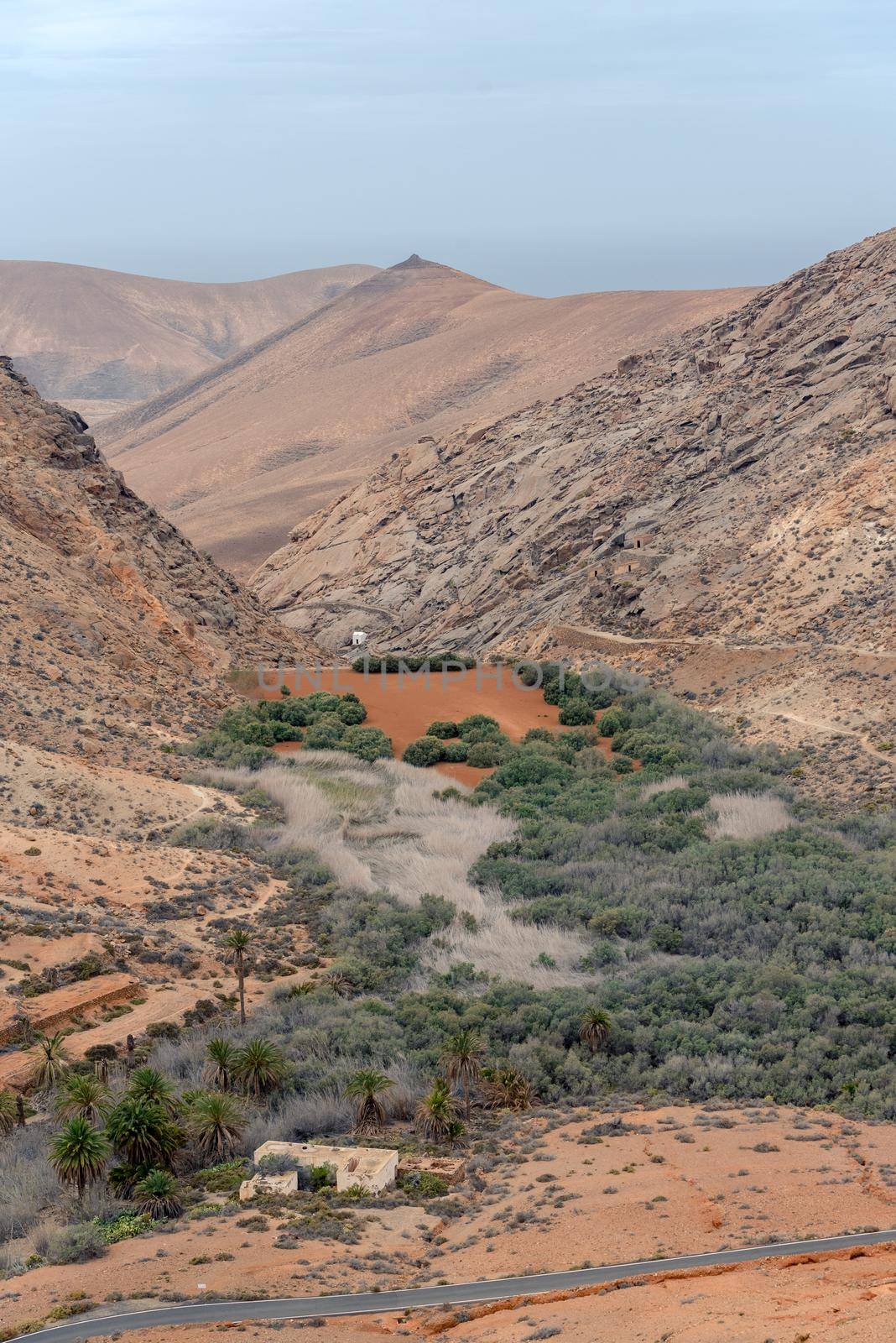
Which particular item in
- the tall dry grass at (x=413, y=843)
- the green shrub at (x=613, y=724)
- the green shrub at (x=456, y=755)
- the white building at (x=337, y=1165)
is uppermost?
the green shrub at (x=613, y=724)

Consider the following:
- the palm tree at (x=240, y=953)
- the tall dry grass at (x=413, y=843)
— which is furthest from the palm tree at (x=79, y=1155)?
the tall dry grass at (x=413, y=843)

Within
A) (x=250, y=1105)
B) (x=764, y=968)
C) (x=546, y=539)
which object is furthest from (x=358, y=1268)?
(x=546, y=539)

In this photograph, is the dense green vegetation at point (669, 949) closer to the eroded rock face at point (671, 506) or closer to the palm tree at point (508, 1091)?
the palm tree at point (508, 1091)

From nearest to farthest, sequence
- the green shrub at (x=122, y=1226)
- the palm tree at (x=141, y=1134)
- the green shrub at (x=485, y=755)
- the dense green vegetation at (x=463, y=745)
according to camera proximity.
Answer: the green shrub at (x=122, y=1226), the palm tree at (x=141, y=1134), the green shrub at (x=485, y=755), the dense green vegetation at (x=463, y=745)

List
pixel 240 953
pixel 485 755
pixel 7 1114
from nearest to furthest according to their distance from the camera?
1. pixel 7 1114
2. pixel 240 953
3. pixel 485 755

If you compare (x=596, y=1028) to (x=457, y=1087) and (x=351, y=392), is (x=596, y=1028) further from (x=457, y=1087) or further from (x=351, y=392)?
(x=351, y=392)

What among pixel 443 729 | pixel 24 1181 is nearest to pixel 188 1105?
pixel 24 1181
